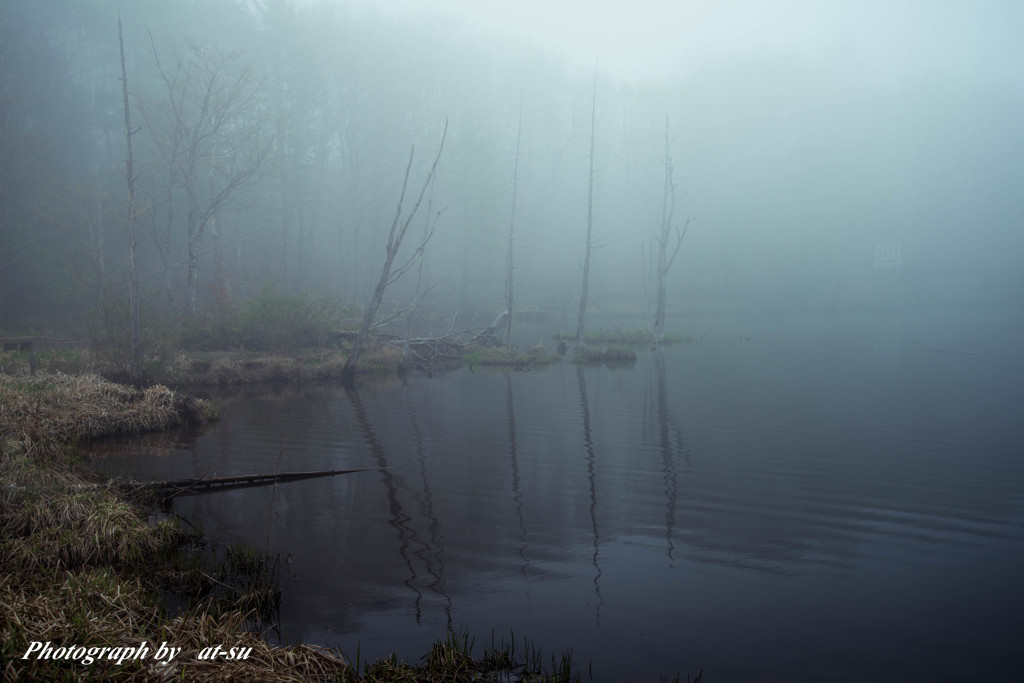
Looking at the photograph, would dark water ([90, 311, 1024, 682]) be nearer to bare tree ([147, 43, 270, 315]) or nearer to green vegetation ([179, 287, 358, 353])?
green vegetation ([179, 287, 358, 353])

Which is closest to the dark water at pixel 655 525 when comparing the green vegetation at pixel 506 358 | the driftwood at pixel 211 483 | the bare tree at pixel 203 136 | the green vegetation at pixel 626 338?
the driftwood at pixel 211 483

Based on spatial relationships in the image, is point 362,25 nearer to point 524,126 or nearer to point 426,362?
point 524,126

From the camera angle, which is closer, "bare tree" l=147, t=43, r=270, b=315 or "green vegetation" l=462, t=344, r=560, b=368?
"green vegetation" l=462, t=344, r=560, b=368

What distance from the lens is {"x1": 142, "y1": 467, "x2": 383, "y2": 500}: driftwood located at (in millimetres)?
8719

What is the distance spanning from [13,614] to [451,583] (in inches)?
135

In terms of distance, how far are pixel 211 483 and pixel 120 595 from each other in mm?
4587

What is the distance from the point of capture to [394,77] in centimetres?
4584

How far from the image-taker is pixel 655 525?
8.27 m

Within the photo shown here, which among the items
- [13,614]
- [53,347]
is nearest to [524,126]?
[53,347]

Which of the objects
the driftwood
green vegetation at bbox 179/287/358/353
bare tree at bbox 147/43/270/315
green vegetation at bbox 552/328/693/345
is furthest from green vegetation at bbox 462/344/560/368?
the driftwood

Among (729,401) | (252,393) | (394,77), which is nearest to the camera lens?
(729,401)

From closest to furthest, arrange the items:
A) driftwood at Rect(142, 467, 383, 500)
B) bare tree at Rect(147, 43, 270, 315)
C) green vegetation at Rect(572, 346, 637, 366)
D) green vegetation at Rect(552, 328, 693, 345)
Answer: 1. driftwood at Rect(142, 467, 383, 500)
2. green vegetation at Rect(572, 346, 637, 366)
3. bare tree at Rect(147, 43, 270, 315)
4. green vegetation at Rect(552, 328, 693, 345)

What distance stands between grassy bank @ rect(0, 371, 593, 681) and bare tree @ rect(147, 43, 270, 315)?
Result: 19.5 meters

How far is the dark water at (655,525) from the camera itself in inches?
214
